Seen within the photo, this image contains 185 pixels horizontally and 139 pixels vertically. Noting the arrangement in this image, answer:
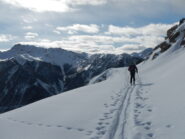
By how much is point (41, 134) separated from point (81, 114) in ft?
11.5

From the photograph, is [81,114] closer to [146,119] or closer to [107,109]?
[107,109]

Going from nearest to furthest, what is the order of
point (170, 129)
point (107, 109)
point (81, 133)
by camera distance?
point (170, 129) → point (81, 133) → point (107, 109)

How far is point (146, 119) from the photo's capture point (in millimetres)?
12344

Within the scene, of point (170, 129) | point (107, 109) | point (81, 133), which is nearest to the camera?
point (170, 129)

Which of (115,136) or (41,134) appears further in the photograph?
(41,134)

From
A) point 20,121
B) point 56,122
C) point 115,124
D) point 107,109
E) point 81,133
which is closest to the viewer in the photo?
point 81,133

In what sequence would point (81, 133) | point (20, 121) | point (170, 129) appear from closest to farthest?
point (170, 129) < point (81, 133) < point (20, 121)

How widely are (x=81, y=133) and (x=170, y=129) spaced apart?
12.3ft

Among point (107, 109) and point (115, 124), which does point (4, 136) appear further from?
point (107, 109)

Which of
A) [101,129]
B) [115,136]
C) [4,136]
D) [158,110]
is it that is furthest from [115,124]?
[4,136]

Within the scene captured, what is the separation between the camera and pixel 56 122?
1341cm

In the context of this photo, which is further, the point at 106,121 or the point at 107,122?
the point at 106,121

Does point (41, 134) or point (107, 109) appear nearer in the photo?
point (41, 134)

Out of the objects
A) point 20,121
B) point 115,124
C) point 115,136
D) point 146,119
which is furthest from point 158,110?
point 20,121
